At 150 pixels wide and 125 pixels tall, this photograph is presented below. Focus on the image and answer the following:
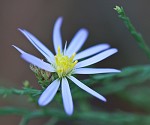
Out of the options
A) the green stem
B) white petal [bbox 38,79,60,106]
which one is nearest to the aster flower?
white petal [bbox 38,79,60,106]

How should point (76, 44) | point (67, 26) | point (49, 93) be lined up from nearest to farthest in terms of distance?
point (49, 93) → point (76, 44) → point (67, 26)

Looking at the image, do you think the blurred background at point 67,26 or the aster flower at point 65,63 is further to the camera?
the blurred background at point 67,26

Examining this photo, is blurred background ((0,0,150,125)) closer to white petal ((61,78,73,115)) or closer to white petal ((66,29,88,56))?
white petal ((66,29,88,56))

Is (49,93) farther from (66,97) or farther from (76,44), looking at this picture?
(76,44)

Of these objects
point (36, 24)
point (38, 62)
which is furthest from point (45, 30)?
point (38, 62)

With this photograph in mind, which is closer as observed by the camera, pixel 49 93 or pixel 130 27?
pixel 49 93

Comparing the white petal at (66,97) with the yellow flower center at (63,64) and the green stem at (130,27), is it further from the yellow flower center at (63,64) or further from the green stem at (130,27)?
the green stem at (130,27)

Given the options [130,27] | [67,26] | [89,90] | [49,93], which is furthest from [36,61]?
[67,26]

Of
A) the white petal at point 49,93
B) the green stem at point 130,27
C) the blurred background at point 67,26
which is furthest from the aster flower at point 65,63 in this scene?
the blurred background at point 67,26
